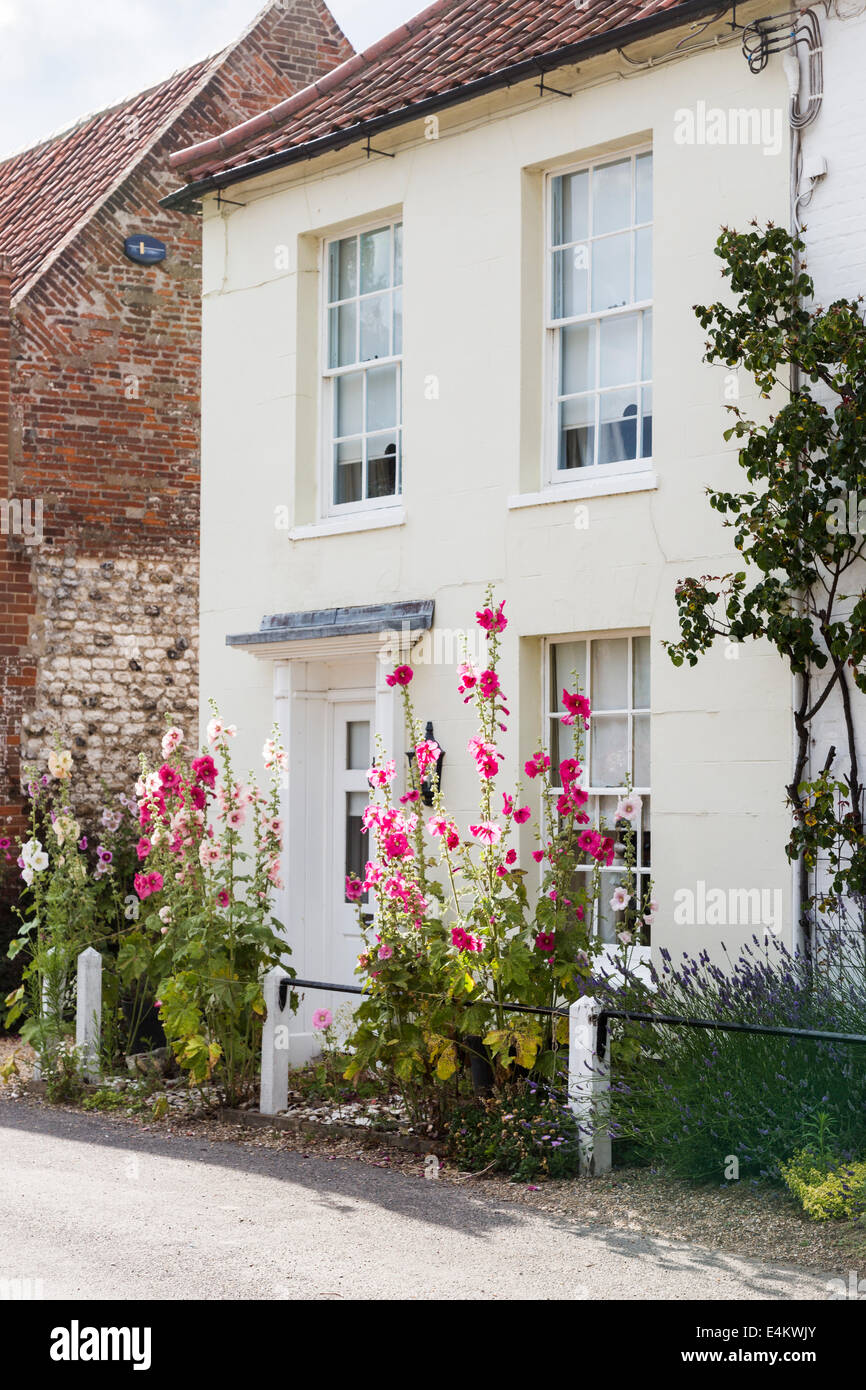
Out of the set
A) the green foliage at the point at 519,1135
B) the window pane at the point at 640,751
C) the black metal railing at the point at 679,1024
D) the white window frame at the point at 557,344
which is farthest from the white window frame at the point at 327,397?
the green foliage at the point at 519,1135

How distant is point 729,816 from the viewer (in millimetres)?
8836

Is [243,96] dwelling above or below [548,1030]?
above

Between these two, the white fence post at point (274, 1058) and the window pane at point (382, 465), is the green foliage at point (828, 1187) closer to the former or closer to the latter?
the white fence post at point (274, 1058)

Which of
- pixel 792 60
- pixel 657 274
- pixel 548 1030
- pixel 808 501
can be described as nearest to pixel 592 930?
pixel 548 1030

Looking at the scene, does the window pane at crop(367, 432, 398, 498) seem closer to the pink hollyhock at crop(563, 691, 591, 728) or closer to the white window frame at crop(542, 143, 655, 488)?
the white window frame at crop(542, 143, 655, 488)

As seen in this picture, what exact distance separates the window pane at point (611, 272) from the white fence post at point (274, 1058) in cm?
446

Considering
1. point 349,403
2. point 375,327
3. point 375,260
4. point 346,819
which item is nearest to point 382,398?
point 349,403

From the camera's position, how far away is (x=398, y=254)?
36.8ft

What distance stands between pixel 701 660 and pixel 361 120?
451 centimetres

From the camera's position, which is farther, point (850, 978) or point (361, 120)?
point (361, 120)

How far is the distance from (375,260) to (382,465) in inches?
56.4

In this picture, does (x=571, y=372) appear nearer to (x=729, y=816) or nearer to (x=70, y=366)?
(x=729, y=816)

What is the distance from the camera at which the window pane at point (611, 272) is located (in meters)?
9.74

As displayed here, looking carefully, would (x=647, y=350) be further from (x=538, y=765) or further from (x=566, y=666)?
(x=538, y=765)
